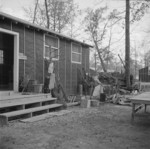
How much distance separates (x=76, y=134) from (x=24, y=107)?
2229mm

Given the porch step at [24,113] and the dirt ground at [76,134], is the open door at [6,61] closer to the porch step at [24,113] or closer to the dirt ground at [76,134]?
the porch step at [24,113]

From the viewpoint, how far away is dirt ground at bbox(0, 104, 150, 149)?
3.51 meters

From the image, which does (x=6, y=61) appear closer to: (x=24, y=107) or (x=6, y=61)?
(x=6, y=61)

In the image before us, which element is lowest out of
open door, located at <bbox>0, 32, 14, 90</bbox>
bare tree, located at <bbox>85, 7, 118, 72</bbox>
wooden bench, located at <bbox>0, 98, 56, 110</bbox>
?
wooden bench, located at <bbox>0, 98, 56, 110</bbox>

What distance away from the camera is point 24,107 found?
5.78 meters

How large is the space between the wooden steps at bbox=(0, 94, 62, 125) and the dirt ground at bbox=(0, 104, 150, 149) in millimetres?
329

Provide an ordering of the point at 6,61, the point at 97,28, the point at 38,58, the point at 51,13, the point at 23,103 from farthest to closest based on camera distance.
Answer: the point at 97,28, the point at 51,13, the point at 38,58, the point at 6,61, the point at 23,103

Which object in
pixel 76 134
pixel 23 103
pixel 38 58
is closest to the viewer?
pixel 76 134

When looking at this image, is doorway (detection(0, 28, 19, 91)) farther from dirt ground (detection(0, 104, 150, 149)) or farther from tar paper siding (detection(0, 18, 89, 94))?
dirt ground (detection(0, 104, 150, 149))

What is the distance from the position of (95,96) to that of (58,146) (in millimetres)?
6481

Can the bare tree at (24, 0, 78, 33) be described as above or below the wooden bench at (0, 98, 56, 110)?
above

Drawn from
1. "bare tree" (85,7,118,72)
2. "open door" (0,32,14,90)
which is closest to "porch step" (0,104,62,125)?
"open door" (0,32,14,90)

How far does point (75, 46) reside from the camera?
37.0 feet

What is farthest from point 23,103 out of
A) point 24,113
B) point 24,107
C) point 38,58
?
point 38,58
